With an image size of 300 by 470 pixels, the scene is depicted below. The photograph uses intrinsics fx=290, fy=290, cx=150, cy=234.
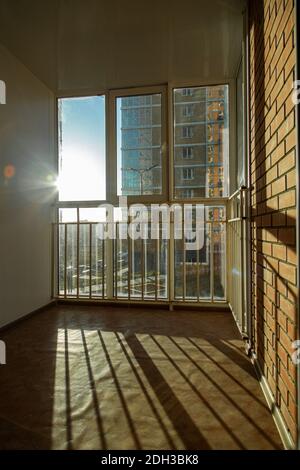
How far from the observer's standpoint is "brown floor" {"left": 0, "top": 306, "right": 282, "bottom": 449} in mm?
1142

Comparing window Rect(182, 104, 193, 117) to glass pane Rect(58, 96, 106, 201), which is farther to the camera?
glass pane Rect(58, 96, 106, 201)

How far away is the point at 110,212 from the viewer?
318 centimetres

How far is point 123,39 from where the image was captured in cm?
229

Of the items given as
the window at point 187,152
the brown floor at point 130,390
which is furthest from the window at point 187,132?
the brown floor at point 130,390

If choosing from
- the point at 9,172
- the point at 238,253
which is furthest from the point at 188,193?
the point at 9,172

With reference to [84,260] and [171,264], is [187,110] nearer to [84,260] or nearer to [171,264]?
[171,264]

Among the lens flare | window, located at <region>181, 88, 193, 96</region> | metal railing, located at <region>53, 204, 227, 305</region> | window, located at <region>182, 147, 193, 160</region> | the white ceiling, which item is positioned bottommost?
metal railing, located at <region>53, 204, 227, 305</region>

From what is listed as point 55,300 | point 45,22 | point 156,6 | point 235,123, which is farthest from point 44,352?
point 235,123

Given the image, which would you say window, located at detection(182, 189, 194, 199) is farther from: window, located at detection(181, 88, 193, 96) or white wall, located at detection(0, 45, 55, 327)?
white wall, located at detection(0, 45, 55, 327)

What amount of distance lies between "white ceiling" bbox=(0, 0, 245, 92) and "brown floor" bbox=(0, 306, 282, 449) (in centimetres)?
232

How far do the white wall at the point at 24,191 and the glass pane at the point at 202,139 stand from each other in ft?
4.59

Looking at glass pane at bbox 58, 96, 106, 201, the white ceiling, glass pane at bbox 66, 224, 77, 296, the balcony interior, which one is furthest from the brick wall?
glass pane at bbox 66, 224, 77, 296

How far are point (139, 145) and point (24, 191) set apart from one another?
1276mm

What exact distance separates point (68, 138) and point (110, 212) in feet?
3.27
